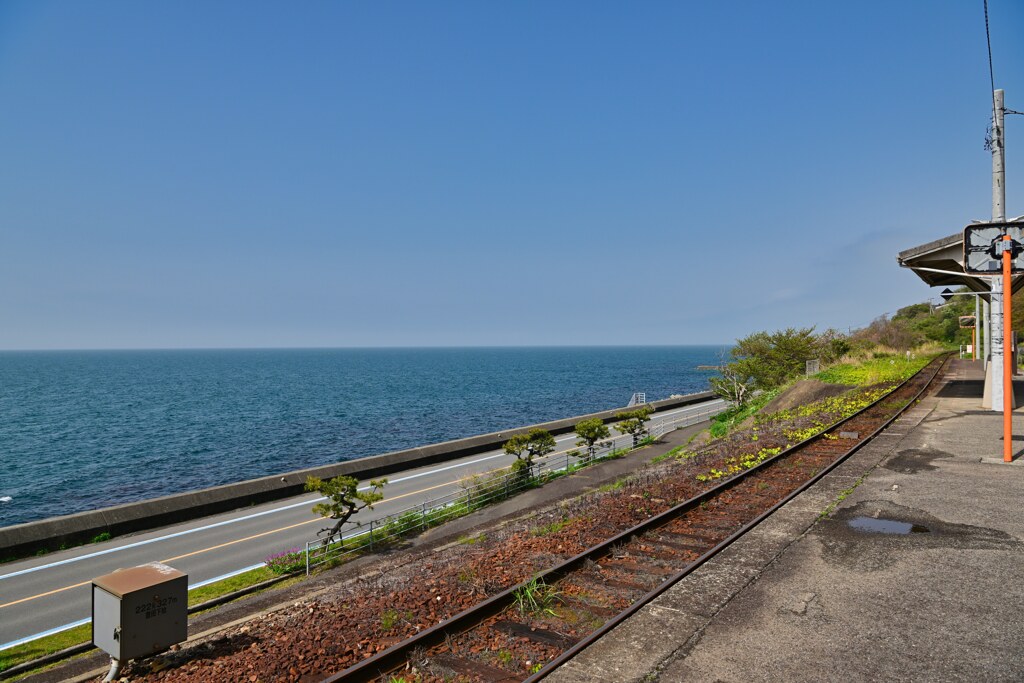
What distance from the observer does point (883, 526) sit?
9.46 meters

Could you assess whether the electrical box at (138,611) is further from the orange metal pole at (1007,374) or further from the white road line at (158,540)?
the orange metal pole at (1007,374)

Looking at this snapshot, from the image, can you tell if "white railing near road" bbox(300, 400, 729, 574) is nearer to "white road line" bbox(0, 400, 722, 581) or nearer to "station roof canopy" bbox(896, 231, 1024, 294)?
"white road line" bbox(0, 400, 722, 581)

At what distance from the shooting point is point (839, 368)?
40656 mm

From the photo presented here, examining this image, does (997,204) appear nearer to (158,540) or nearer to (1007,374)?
(1007,374)

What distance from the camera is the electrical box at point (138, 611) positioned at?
709 centimetres

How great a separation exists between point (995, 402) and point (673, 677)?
22317 millimetres

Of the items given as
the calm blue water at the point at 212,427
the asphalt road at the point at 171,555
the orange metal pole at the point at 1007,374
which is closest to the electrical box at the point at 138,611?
the asphalt road at the point at 171,555

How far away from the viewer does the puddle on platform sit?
924 cm

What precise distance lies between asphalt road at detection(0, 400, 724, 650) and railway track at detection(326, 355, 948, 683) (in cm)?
1363

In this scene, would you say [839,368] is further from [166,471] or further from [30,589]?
[166,471]

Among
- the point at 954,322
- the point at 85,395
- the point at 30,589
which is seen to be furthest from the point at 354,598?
the point at 85,395

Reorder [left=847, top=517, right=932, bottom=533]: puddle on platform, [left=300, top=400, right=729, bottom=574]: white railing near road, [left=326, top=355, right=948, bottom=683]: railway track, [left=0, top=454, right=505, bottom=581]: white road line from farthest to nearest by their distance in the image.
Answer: [left=0, top=454, right=505, bottom=581]: white road line → [left=300, top=400, right=729, bottom=574]: white railing near road → [left=847, top=517, right=932, bottom=533]: puddle on platform → [left=326, top=355, right=948, bottom=683]: railway track

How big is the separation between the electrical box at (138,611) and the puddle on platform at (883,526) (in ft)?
33.7

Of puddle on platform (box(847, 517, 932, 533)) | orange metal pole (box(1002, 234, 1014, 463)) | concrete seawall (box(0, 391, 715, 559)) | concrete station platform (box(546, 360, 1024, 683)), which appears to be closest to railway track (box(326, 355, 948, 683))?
concrete station platform (box(546, 360, 1024, 683))
